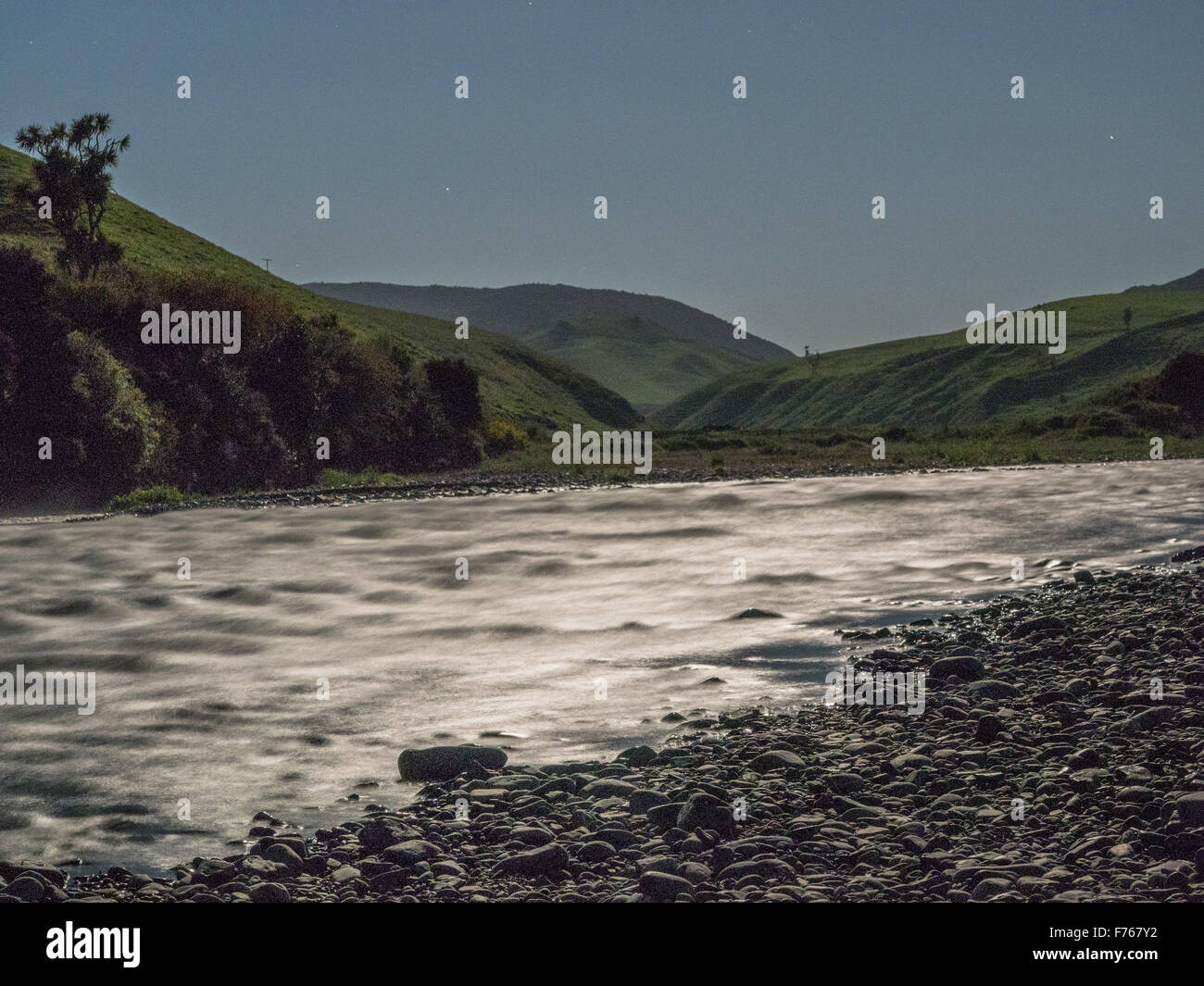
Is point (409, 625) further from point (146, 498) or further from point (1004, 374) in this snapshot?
point (1004, 374)

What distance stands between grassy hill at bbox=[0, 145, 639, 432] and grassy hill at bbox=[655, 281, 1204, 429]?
24.6m

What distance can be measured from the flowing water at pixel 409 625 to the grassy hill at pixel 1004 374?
91.8 metres

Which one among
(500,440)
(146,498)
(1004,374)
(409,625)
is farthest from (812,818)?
(1004,374)

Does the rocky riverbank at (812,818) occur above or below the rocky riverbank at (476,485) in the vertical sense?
below

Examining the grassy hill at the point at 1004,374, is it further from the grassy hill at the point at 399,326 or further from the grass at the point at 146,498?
the grass at the point at 146,498

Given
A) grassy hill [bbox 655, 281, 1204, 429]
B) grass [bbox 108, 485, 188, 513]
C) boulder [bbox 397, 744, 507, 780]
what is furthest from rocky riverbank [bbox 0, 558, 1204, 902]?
grassy hill [bbox 655, 281, 1204, 429]

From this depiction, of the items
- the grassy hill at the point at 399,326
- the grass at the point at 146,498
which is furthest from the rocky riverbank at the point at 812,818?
the grassy hill at the point at 399,326

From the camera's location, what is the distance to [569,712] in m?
11.4

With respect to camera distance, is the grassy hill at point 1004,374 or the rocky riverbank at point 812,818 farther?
the grassy hill at point 1004,374

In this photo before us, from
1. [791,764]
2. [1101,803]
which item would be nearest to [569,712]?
[791,764]

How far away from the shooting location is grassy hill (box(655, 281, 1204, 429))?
135125mm

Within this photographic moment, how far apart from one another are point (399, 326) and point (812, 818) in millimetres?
135426

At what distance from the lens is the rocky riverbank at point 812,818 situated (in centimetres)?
639

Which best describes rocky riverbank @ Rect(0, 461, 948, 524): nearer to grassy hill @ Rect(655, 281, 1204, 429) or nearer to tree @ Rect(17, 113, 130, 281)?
tree @ Rect(17, 113, 130, 281)
